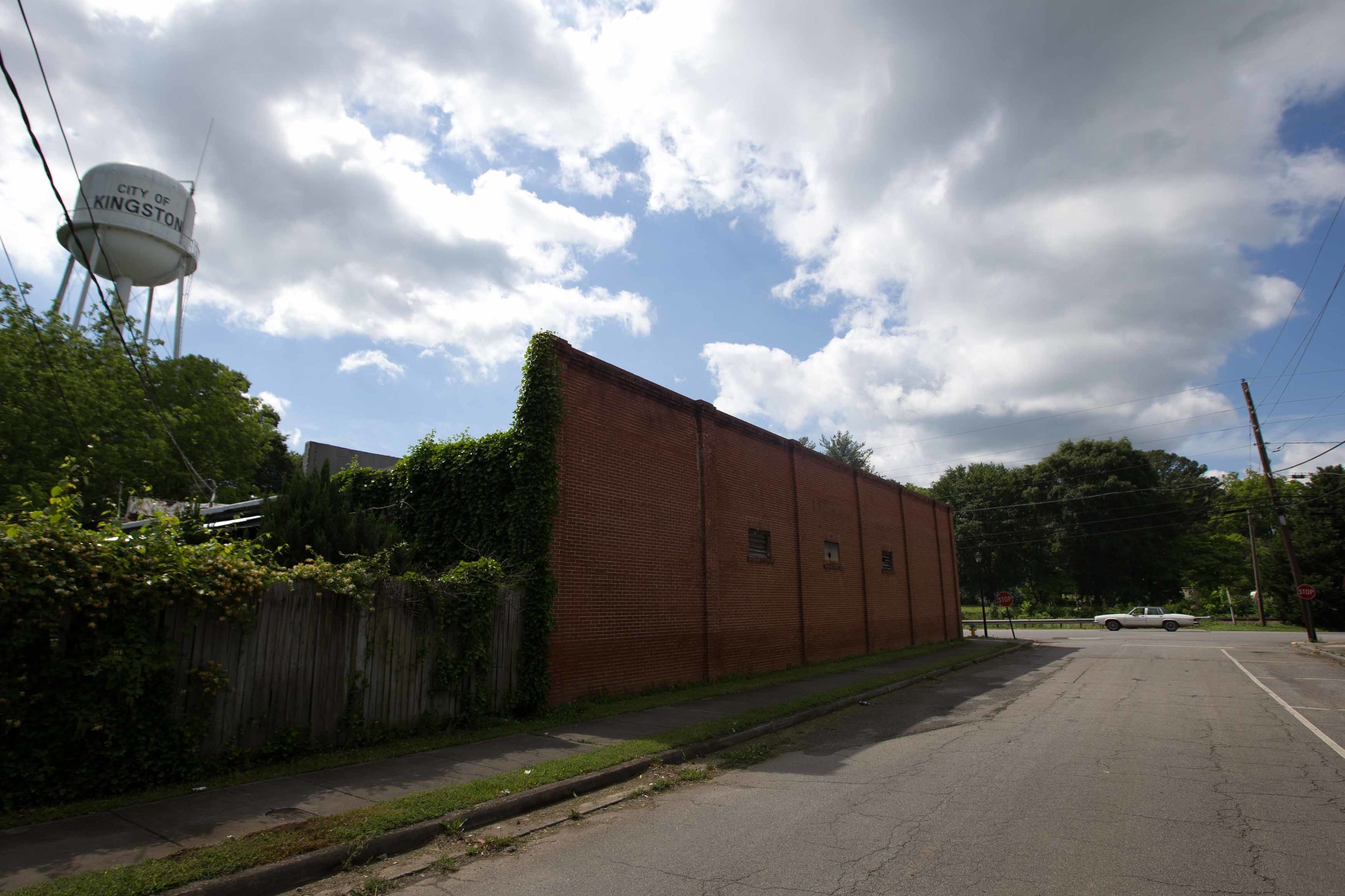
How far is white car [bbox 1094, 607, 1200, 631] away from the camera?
41.8 m

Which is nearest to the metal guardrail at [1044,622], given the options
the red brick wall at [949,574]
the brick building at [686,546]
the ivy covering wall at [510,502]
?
the red brick wall at [949,574]

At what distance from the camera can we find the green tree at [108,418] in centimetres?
1916

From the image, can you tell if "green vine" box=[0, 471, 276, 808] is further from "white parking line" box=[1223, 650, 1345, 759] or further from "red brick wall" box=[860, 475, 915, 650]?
"red brick wall" box=[860, 475, 915, 650]

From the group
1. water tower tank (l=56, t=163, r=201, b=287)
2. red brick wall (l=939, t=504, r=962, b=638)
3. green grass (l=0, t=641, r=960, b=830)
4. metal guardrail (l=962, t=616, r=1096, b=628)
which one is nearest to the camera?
green grass (l=0, t=641, r=960, b=830)

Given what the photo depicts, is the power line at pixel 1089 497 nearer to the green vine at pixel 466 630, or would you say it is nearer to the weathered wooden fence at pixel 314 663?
the green vine at pixel 466 630

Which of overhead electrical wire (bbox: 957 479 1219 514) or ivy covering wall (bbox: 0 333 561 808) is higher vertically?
overhead electrical wire (bbox: 957 479 1219 514)

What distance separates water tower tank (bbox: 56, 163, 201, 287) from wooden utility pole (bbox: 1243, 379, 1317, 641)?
152ft

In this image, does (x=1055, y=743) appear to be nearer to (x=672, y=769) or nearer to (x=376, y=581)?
(x=672, y=769)

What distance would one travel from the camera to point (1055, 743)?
355 inches

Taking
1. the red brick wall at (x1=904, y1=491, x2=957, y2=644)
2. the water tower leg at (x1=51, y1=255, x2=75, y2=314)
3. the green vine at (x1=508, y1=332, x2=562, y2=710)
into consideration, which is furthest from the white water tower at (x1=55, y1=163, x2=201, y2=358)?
the red brick wall at (x1=904, y1=491, x2=957, y2=644)

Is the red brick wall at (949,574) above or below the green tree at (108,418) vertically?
below

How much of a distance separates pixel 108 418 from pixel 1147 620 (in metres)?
52.0

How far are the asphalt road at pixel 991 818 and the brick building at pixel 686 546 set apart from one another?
399cm

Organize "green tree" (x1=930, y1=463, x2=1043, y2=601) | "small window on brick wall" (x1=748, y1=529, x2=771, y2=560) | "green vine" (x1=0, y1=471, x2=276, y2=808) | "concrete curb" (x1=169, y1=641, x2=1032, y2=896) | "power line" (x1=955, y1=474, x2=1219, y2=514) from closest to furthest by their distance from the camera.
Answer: "concrete curb" (x1=169, y1=641, x2=1032, y2=896)
"green vine" (x1=0, y1=471, x2=276, y2=808)
"small window on brick wall" (x1=748, y1=529, x2=771, y2=560)
"power line" (x1=955, y1=474, x2=1219, y2=514)
"green tree" (x1=930, y1=463, x2=1043, y2=601)
